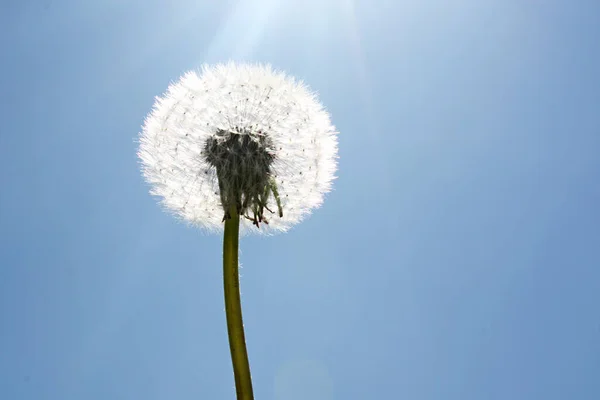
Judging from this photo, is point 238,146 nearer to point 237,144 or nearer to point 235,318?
point 237,144

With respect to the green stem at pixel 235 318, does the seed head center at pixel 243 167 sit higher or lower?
higher

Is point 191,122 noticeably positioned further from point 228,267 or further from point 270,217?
point 228,267

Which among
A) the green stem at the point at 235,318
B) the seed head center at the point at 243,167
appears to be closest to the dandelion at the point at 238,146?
the seed head center at the point at 243,167

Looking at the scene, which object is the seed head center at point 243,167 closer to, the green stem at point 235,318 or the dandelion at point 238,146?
the dandelion at point 238,146

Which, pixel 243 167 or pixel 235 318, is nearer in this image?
pixel 235 318

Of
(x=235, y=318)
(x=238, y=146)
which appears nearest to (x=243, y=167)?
(x=238, y=146)

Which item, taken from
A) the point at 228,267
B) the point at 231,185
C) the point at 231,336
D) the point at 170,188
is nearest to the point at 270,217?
the point at 231,185

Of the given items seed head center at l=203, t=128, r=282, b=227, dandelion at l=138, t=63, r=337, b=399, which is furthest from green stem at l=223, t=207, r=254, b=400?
dandelion at l=138, t=63, r=337, b=399
